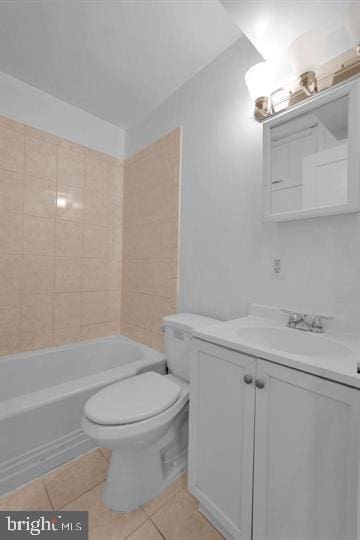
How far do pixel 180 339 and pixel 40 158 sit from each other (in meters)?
1.79

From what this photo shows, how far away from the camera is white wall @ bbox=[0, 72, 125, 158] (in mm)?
1771

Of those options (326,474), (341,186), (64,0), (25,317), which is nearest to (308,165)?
(341,186)

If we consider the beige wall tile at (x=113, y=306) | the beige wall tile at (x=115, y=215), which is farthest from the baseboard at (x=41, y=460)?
the beige wall tile at (x=115, y=215)

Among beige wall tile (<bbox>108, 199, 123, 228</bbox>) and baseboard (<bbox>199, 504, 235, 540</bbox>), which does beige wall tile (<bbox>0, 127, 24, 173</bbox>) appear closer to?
beige wall tile (<bbox>108, 199, 123, 228</bbox>)

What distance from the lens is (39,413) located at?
1232 mm

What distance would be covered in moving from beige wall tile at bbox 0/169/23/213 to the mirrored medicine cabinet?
5.78 ft

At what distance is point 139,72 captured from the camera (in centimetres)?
167

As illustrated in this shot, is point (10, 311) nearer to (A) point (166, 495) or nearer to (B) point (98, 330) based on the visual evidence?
(B) point (98, 330)

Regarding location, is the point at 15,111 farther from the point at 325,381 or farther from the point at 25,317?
the point at 325,381

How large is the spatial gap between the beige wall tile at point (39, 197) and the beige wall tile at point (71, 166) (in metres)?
0.12

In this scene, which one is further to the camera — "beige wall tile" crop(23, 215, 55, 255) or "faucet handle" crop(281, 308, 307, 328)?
"beige wall tile" crop(23, 215, 55, 255)

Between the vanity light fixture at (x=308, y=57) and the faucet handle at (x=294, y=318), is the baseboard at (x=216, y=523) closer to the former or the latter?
the faucet handle at (x=294, y=318)

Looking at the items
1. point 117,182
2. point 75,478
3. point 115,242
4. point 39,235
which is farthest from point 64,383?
point 117,182

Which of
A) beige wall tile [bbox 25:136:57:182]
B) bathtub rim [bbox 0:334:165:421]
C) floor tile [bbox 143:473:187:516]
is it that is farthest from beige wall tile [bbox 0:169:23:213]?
floor tile [bbox 143:473:187:516]
